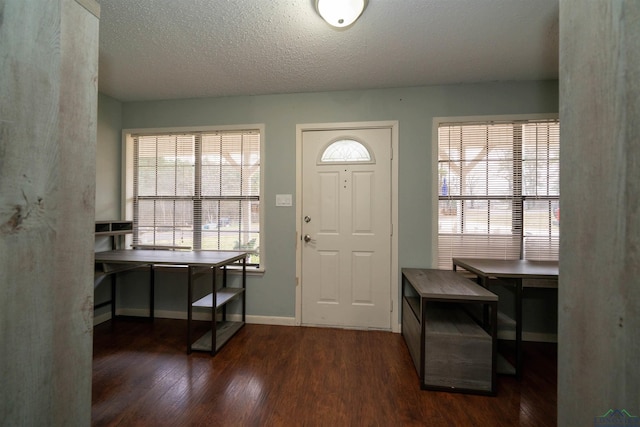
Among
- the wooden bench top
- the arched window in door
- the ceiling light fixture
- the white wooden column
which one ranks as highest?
the ceiling light fixture

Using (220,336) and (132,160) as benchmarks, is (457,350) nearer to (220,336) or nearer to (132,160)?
(220,336)

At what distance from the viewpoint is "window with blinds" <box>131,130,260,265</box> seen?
9.79 feet

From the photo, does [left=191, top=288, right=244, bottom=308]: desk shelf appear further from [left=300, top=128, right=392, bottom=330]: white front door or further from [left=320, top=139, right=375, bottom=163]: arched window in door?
[left=320, top=139, right=375, bottom=163]: arched window in door

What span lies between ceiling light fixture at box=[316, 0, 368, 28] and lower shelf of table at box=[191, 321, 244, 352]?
276cm

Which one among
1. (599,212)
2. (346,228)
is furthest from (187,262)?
(599,212)

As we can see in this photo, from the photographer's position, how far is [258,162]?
2943 millimetres

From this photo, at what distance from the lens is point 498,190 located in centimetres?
264

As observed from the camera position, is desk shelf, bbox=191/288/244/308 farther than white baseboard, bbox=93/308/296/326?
No

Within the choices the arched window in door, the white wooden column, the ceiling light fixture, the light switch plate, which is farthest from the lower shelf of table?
the ceiling light fixture

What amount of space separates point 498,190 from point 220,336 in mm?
3202

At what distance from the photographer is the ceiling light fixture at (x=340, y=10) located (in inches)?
60.9

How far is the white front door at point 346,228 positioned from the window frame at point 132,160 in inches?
18.7

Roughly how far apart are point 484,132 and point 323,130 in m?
1.71

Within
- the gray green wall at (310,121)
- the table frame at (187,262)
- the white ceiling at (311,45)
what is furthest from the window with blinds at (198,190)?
the white ceiling at (311,45)
